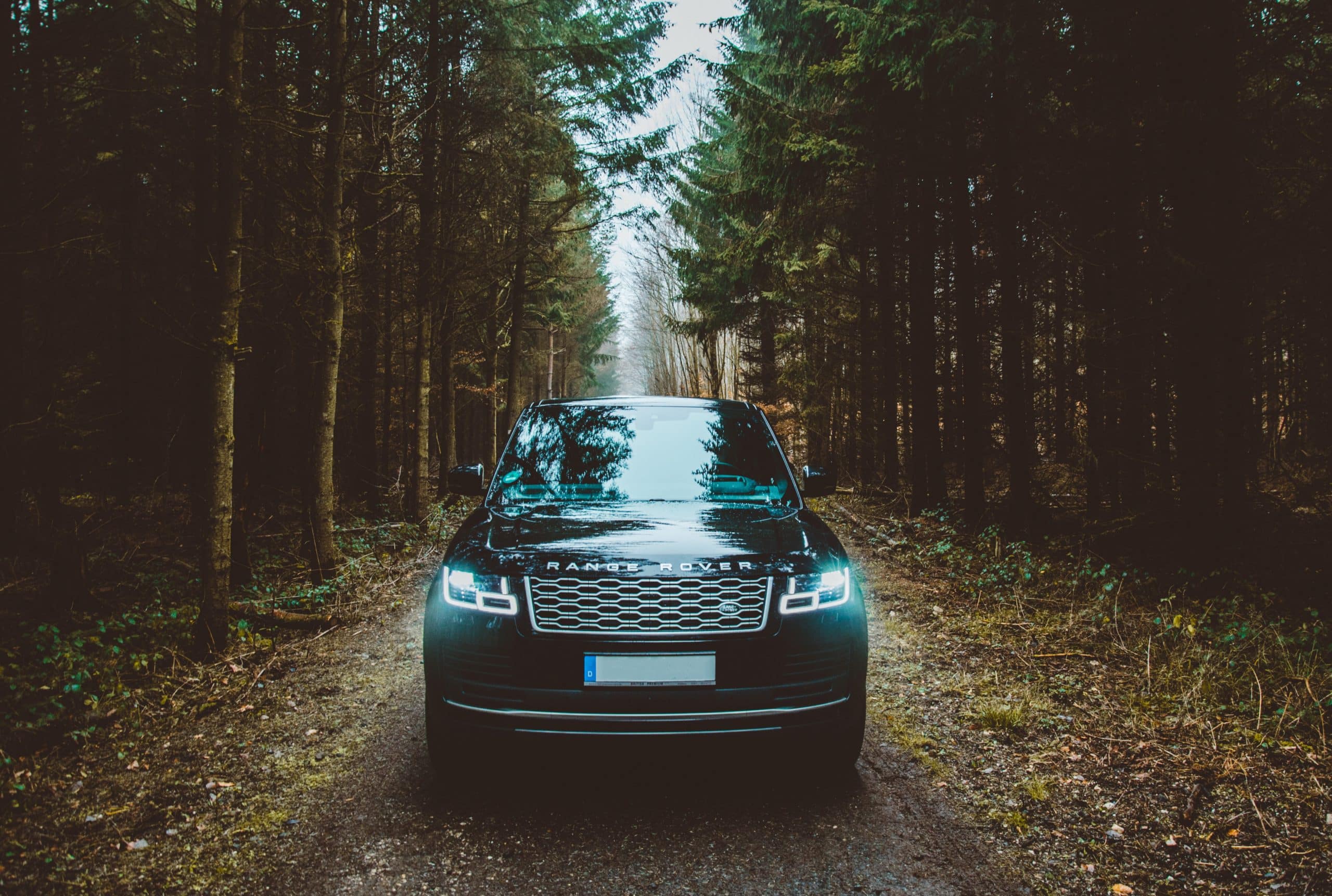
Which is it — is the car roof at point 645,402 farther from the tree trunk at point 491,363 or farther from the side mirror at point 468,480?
the tree trunk at point 491,363

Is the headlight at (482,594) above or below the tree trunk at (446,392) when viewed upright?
below

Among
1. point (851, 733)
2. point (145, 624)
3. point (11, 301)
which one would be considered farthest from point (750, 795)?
point (11, 301)

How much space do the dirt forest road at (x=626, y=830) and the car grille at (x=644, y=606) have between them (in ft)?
1.61

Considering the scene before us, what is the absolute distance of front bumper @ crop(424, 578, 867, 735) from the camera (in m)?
2.91

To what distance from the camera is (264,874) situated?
277 cm

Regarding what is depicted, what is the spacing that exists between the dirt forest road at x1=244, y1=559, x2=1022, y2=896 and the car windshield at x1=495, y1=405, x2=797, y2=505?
4.57ft

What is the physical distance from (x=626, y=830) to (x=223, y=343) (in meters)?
4.69

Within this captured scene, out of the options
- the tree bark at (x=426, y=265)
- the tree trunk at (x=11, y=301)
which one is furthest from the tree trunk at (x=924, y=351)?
the tree trunk at (x=11, y=301)

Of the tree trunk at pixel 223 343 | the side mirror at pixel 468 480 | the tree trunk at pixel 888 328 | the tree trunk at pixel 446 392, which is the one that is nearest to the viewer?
the side mirror at pixel 468 480

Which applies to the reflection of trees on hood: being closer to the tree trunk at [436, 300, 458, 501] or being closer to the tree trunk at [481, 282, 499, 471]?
the tree trunk at [436, 300, 458, 501]

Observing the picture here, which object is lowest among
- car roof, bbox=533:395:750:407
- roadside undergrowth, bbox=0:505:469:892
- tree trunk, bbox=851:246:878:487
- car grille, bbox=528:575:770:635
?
roadside undergrowth, bbox=0:505:469:892

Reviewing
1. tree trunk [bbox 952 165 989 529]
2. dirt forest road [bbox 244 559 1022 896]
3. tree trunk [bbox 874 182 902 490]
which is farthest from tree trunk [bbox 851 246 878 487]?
dirt forest road [bbox 244 559 1022 896]

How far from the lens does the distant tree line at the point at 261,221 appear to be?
6.54 metres

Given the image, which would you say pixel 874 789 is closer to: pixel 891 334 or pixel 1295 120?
pixel 1295 120
